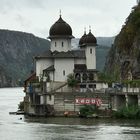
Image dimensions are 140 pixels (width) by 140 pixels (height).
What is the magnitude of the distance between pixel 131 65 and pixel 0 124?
46.9 meters

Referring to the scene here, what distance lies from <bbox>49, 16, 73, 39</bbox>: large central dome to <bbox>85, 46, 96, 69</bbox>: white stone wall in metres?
2.98

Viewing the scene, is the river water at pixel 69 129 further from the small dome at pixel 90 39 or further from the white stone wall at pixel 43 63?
the small dome at pixel 90 39

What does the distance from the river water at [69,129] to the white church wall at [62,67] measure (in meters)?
10.1

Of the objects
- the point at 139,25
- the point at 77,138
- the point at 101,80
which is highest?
the point at 139,25

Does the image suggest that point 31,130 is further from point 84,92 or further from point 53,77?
point 53,77

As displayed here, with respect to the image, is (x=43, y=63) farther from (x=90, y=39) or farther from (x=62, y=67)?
(x=90, y=39)

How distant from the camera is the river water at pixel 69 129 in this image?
6812 cm

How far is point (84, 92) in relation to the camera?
300 ft

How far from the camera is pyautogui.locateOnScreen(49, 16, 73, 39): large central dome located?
101 m

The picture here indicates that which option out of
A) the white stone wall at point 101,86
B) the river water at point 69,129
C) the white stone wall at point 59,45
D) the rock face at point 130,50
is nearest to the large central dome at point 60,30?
the white stone wall at point 59,45

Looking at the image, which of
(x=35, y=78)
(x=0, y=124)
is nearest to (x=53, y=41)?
(x=35, y=78)

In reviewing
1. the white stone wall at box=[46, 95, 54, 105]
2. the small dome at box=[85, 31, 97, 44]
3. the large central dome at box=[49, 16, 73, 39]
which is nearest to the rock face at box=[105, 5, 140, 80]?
the small dome at box=[85, 31, 97, 44]

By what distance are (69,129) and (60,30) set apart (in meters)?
28.4

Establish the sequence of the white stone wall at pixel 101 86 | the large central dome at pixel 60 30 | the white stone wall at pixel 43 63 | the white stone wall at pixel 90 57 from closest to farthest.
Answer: the white stone wall at pixel 101 86
the white stone wall at pixel 43 63
the large central dome at pixel 60 30
the white stone wall at pixel 90 57
